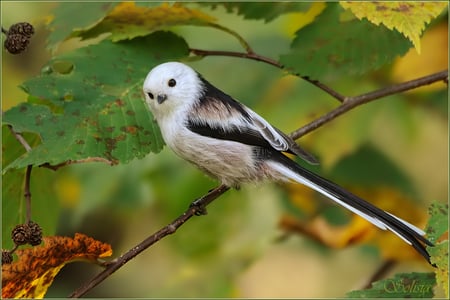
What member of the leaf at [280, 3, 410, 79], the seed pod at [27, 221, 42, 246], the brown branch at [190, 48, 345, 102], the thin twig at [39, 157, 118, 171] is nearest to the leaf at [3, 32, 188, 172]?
the thin twig at [39, 157, 118, 171]

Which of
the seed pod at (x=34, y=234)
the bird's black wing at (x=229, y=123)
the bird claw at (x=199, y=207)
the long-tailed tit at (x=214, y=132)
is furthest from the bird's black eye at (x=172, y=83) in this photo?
the seed pod at (x=34, y=234)

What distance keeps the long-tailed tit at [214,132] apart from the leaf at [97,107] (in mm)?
78

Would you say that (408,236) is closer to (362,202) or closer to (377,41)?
(362,202)

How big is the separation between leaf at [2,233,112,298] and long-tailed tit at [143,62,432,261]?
446mm

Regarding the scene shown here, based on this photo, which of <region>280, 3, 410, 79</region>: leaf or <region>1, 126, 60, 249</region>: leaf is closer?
<region>1, 126, 60, 249</region>: leaf

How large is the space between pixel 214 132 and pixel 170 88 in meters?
0.18

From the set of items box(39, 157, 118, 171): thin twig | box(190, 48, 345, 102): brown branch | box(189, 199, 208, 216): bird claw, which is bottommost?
box(189, 199, 208, 216): bird claw

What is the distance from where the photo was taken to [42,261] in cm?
184

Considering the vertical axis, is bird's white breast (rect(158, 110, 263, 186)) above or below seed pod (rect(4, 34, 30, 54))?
below

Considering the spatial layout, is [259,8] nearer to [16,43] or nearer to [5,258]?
[16,43]

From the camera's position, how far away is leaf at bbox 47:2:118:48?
2336 millimetres

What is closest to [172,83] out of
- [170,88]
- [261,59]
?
[170,88]

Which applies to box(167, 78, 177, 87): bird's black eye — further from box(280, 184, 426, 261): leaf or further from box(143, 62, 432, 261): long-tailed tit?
box(280, 184, 426, 261): leaf

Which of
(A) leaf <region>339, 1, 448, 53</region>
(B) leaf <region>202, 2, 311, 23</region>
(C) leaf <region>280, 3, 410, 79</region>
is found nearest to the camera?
(A) leaf <region>339, 1, 448, 53</region>
